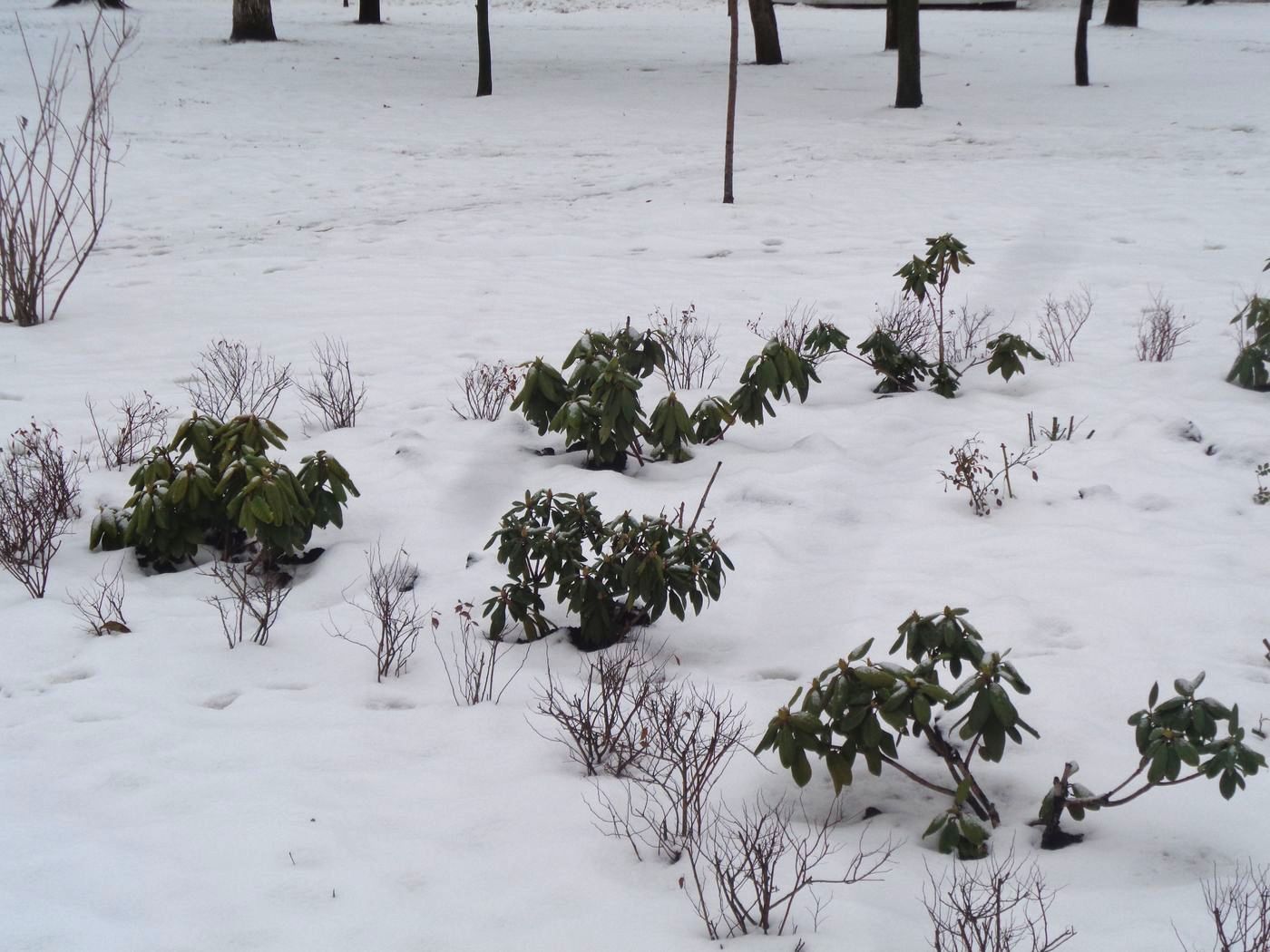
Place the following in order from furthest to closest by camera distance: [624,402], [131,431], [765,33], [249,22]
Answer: [249,22], [765,33], [131,431], [624,402]

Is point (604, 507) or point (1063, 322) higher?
point (1063, 322)

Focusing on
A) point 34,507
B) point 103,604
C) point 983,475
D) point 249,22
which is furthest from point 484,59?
point 103,604

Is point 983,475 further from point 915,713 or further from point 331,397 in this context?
point 331,397

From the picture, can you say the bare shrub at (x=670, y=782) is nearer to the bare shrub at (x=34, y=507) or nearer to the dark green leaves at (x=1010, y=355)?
the bare shrub at (x=34, y=507)

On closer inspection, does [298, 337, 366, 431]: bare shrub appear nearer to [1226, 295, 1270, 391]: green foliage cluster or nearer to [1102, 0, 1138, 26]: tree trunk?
[1226, 295, 1270, 391]: green foliage cluster

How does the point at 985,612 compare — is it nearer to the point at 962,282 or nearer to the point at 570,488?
the point at 570,488

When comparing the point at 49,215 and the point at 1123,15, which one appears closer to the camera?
the point at 49,215

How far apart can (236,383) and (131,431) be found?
2.51ft

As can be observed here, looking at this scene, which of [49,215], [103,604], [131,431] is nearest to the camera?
[103,604]

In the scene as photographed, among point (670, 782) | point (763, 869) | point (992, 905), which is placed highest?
point (763, 869)

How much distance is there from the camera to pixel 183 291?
26.7 ft

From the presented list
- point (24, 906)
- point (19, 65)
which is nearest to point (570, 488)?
point (24, 906)

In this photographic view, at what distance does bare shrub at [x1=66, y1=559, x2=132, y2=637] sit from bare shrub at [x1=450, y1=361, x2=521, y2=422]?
2.09 m

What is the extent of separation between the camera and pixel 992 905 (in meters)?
2.36
